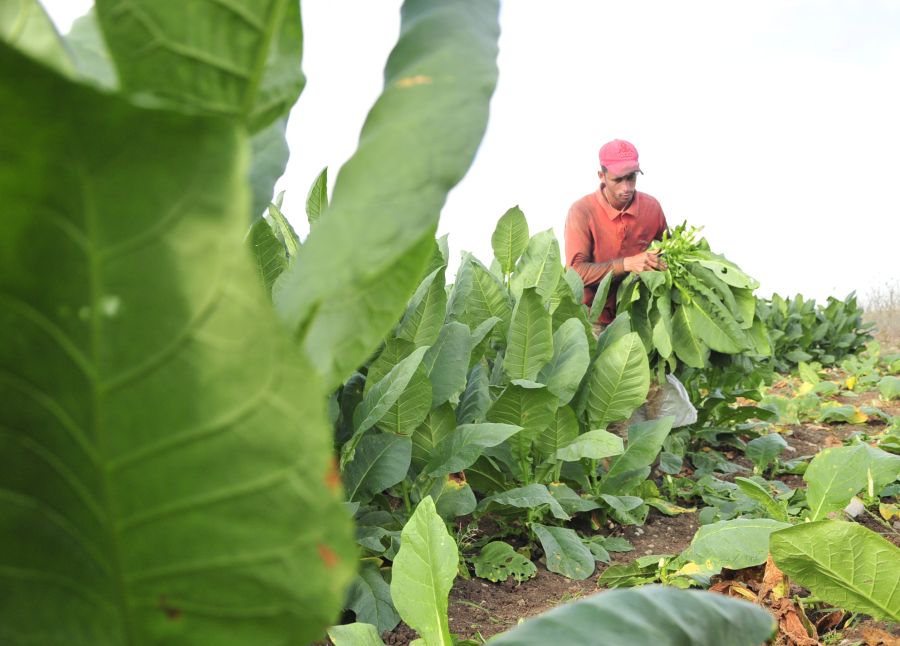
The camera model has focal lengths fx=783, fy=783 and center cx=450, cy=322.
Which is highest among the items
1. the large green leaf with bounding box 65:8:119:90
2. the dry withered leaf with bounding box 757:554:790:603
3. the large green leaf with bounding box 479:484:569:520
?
the large green leaf with bounding box 65:8:119:90

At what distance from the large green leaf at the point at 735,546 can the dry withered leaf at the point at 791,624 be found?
0.52 feet

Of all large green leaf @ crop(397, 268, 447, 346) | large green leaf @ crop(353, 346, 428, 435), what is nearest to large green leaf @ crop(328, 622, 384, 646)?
large green leaf @ crop(353, 346, 428, 435)

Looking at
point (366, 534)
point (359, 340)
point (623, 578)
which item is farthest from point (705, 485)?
point (359, 340)

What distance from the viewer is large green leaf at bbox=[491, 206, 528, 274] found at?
13.0 ft

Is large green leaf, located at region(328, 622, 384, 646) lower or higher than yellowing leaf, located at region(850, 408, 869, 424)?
higher

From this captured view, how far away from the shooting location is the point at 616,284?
217 inches

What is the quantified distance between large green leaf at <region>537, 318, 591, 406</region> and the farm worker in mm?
2222

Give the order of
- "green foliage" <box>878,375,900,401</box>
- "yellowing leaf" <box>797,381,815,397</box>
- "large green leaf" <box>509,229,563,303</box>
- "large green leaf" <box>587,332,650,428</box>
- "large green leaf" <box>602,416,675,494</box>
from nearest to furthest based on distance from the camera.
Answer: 1. "large green leaf" <box>587,332,650,428</box>
2. "large green leaf" <box>602,416,675,494</box>
3. "large green leaf" <box>509,229,563,303</box>
4. "green foliage" <box>878,375,900,401</box>
5. "yellowing leaf" <box>797,381,815,397</box>

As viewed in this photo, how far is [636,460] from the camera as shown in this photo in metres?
3.49

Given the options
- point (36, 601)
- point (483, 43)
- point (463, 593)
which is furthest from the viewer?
point (463, 593)

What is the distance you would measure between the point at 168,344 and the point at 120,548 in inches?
5.1

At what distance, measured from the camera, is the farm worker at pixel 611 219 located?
5.75 meters

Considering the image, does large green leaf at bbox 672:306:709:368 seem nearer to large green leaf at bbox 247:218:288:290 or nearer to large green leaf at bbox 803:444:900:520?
large green leaf at bbox 803:444:900:520

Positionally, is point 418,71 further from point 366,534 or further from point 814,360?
point 814,360
